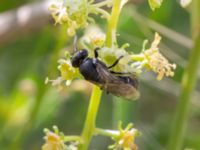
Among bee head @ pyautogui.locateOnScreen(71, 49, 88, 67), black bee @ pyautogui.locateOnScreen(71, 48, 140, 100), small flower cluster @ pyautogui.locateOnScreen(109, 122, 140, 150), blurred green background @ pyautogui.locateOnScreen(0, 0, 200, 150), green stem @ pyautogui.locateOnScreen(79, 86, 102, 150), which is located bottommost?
small flower cluster @ pyautogui.locateOnScreen(109, 122, 140, 150)

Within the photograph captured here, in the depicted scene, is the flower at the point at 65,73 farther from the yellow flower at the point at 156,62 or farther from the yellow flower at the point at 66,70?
the yellow flower at the point at 156,62

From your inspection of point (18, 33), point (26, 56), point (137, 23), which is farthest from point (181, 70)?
point (26, 56)

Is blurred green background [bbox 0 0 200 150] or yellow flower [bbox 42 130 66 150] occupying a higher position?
blurred green background [bbox 0 0 200 150]

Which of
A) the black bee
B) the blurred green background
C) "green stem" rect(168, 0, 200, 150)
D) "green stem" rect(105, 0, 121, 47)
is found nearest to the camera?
"green stem" rect(105, 0, 121, 47)

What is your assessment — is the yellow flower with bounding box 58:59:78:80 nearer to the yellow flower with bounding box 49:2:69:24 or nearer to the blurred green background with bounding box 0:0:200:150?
the yellow flower with bounding box 49:2:69:24

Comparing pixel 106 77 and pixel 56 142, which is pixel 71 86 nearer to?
pixel 106 77

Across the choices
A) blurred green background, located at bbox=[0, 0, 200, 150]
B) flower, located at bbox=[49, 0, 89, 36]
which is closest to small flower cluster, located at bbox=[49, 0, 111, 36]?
flower, located at bbox=[49, 0, 89, 36]
